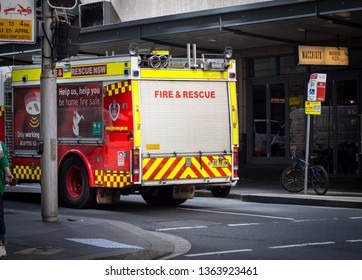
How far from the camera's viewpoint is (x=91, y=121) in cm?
1795

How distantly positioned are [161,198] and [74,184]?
2.07 meters

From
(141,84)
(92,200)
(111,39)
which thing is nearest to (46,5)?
(141,84)

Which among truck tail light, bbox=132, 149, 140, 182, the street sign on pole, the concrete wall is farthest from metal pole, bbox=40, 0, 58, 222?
the concrete wall

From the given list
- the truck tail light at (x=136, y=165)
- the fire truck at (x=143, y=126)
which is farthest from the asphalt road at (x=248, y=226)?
the truck tail light at (x=136, y=165)

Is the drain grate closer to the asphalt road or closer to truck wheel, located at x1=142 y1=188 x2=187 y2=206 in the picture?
the asphalt road

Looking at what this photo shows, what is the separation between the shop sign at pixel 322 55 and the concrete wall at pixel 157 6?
3.16 meters

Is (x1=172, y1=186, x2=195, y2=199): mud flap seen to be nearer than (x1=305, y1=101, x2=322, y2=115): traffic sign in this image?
Yes

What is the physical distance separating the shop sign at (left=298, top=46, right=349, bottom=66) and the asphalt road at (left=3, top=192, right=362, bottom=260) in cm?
518

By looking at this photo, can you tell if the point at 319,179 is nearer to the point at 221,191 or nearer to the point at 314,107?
the point at 314,107

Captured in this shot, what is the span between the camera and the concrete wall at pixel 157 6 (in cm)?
2664

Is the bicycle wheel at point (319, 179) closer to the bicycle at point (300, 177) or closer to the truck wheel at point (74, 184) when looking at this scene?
the bicycle at point (300, 177)

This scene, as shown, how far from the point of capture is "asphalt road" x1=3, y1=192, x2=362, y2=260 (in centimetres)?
1148
